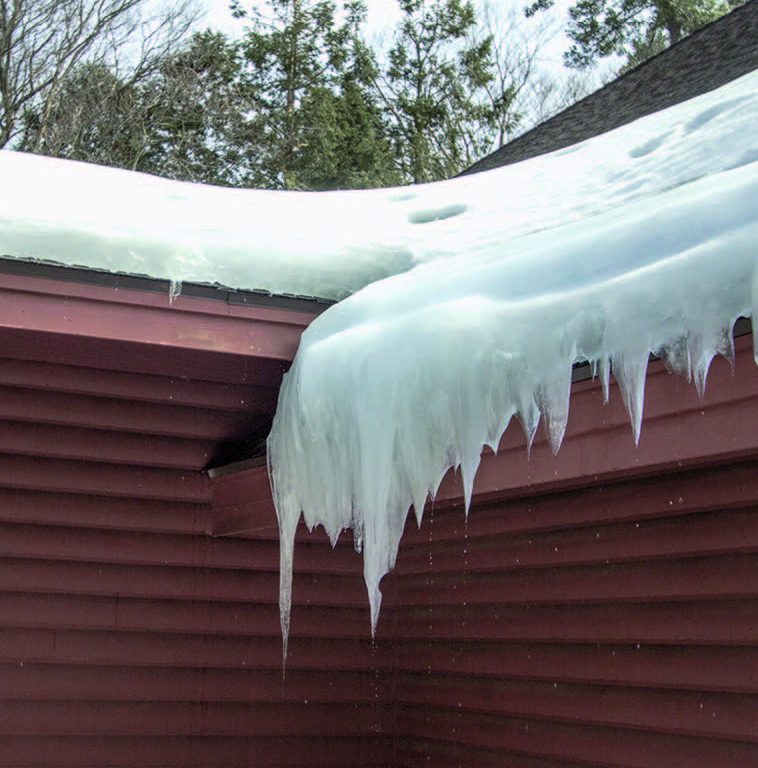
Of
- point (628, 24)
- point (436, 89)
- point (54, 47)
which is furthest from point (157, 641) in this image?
point (628, 24)

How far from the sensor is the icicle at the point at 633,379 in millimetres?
2471

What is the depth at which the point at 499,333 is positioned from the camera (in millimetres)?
2746

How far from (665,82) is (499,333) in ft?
14.8

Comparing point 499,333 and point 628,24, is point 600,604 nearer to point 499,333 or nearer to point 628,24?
point 499,333

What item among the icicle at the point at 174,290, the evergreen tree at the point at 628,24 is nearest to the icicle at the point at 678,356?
the icicle at the point at 174,290

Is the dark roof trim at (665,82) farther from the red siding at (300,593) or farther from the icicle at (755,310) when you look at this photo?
the icicle at (755,310)

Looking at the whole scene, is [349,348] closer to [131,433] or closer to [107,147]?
[131,433]

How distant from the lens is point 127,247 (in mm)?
3367

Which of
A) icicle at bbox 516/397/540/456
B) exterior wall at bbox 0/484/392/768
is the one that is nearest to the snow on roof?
icicle at bbox 516/397/540/456

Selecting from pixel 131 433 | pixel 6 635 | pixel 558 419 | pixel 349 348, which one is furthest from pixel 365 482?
pixel 6 635

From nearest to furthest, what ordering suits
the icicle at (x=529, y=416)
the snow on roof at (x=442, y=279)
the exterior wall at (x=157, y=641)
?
the snow on roof at (x=442, y=279) < the icicle at (x=529, y=416) < the exterior wall at (x=157, y=641)

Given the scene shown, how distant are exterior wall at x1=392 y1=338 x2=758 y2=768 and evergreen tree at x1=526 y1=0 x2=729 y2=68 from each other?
17524 millimetres

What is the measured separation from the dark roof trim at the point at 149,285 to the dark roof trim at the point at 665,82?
3.28 meters

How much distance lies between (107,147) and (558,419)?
50.8 feet
